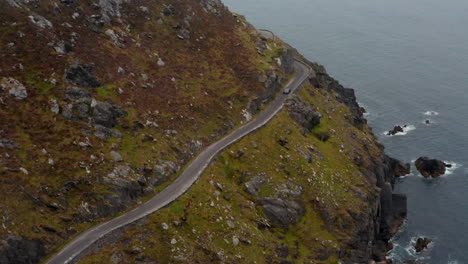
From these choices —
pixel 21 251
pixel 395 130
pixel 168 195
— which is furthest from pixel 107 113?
pixel 395 130

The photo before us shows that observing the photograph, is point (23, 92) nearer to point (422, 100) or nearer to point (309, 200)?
point (309, 200)

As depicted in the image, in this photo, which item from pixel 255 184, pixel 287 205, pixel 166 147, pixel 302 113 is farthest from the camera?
pixel 302 113

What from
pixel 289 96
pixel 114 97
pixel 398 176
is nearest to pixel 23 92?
pixel 114 97

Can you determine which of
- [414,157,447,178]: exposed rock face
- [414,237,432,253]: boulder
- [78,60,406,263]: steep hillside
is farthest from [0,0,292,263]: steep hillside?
[414,237,432,253]: boulder

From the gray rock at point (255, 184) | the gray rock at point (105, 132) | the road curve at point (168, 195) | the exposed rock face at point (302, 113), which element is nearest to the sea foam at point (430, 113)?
the exposed rock face at point (302, 113)

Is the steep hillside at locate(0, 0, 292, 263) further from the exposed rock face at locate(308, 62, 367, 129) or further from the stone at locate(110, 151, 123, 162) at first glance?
the exposed rock face at locate(308, 62, 367, 129)

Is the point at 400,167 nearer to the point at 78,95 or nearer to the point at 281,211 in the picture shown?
the point at 281,211
